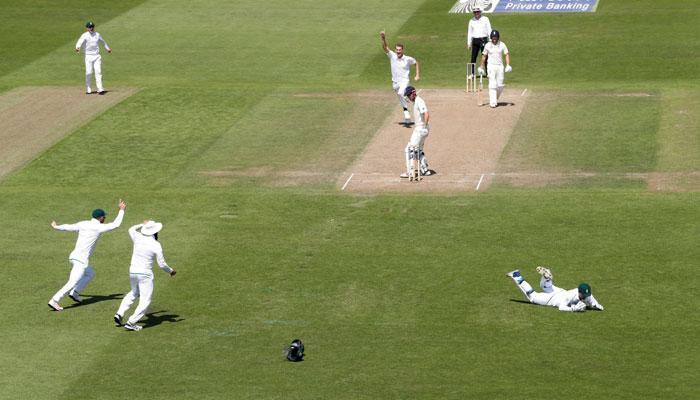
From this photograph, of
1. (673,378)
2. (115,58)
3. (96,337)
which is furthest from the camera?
(115,58)

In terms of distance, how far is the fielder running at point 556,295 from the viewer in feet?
89.7

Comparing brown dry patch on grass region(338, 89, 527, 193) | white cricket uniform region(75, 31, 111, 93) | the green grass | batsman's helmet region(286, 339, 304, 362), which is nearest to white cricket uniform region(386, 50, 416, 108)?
brown dry patch on grass region(338, 89, 527, 193)

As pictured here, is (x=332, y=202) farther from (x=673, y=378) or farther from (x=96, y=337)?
(x=673, y=378)

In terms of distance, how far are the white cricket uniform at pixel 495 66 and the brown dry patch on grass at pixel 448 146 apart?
65cm

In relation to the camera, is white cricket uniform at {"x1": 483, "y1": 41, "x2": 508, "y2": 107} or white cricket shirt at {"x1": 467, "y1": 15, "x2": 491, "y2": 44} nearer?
white cricket uniform at {"x1": 483, "y1": 41, "x2": 508, "y2": 107}

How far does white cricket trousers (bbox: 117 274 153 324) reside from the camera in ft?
88.6

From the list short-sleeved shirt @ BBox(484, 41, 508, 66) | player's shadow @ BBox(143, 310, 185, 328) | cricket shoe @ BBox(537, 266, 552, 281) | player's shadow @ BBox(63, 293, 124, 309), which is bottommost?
player's shadow @ BBox(143, 310, 185, 328)

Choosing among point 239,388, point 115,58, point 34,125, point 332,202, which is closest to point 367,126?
point 332,202

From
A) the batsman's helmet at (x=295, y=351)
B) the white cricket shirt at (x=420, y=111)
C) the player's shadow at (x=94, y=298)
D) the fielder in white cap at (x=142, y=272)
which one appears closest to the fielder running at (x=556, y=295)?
the batsman's helmet at (x=295, y=351)

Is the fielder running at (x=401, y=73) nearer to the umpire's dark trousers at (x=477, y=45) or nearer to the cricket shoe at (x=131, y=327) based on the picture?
the umpire's dark trousers at (x=477, y=45)

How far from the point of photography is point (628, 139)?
39.3m

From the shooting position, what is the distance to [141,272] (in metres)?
26.9

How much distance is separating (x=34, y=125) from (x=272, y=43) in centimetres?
1249

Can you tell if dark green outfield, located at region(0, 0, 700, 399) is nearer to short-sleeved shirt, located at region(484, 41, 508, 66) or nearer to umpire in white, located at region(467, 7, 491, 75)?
umpire in white, located at region(467, 7, 491, 75)
